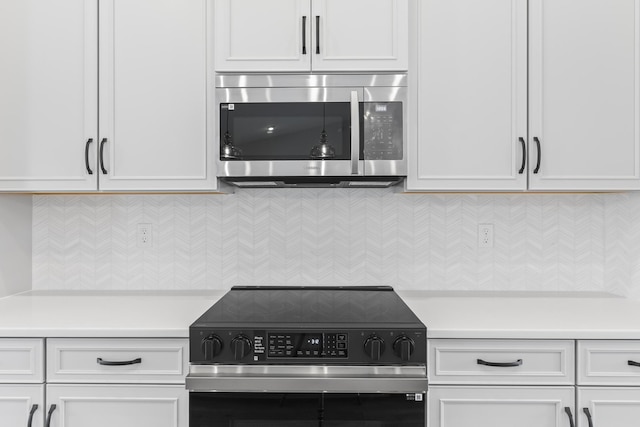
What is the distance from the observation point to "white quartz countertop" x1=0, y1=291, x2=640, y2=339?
1.61m

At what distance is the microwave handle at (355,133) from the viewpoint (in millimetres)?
1873

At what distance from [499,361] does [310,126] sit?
1.07 metres

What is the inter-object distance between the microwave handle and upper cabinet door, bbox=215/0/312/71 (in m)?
0.23

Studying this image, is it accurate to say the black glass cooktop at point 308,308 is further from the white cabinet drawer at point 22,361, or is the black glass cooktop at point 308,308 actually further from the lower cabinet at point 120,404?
the white cabinet drawer at point 22,361

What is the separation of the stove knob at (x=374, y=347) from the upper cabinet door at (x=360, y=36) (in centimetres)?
102

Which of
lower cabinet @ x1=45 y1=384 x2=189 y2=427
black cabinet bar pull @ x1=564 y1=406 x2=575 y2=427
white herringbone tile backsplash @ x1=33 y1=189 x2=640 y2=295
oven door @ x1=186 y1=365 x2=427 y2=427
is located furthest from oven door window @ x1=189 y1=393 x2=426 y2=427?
white herringbone tile backsplash @ x1=33 y1=189 x2=640 y2=295

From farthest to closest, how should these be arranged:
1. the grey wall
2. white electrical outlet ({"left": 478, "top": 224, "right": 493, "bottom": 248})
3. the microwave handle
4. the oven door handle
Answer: white electrical outlet ({"left": 478, "top": 224, "right": 493, "bottom": 248}), the grey wall, the microwave handle, the oven door handle

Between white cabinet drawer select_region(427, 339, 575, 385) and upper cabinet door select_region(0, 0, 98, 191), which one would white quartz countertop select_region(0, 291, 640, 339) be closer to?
white cabinet drawer select_region(427, 339, 575, 385)

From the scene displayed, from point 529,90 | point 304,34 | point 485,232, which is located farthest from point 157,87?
point 485,232

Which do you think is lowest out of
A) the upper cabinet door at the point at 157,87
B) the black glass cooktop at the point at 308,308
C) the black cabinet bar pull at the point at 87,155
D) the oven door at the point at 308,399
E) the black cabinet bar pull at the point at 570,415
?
the black cabinet bar pull at the point at 570,415

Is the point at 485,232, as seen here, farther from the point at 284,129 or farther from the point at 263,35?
the point at 263,35

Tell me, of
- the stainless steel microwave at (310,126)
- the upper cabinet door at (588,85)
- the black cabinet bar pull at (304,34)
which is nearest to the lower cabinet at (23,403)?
the stainless steel microwave at (310,126)

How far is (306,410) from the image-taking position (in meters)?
1.55

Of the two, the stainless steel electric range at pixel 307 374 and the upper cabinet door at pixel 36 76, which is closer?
the stainless steel electric range at pixel 307 374
